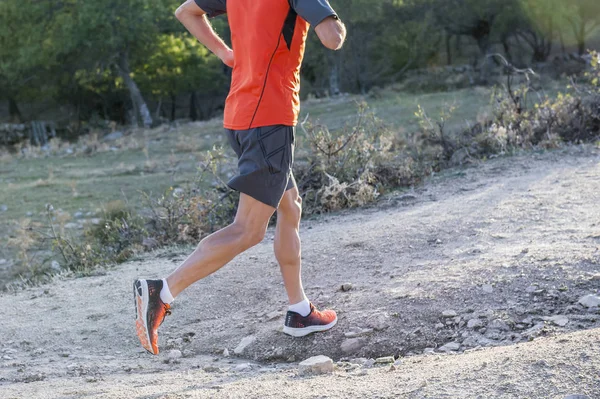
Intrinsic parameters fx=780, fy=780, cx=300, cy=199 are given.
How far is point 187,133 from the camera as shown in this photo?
1922 cm

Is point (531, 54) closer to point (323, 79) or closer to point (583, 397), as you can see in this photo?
point (323, 79)

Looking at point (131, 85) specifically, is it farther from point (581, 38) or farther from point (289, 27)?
point (289, 27)

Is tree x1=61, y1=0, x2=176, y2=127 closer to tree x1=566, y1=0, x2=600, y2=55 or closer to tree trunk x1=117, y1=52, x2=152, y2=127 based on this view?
tree trunk x1=117, y1=52, x2=152, y2=127

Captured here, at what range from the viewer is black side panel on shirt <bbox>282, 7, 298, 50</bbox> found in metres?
3.28

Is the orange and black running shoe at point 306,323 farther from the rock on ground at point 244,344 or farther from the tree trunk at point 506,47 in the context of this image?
the tree trunk at point 506,47

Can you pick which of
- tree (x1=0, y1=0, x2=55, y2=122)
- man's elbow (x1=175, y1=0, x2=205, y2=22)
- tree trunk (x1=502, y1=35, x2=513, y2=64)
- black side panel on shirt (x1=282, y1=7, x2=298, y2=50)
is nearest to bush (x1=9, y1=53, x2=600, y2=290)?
man's elbow (x1=175, y1=0, x2=205, y2=22)

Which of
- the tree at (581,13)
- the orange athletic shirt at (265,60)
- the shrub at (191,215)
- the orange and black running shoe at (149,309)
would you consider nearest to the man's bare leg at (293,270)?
the orange athletic shirt at (265,60)

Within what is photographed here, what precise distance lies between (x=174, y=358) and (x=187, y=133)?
15626 mm

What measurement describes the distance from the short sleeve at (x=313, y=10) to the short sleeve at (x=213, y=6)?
624 millimetres

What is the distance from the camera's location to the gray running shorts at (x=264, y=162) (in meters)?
3.36

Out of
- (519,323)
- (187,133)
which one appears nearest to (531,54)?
(187,133)

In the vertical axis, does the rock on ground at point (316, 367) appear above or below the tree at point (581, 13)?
below

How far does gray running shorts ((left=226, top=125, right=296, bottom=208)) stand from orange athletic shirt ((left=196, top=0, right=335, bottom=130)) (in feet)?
0.13

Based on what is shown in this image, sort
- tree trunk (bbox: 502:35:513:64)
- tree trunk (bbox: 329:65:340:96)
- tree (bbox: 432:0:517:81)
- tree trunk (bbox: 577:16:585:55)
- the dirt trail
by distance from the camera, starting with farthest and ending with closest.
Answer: tree trunk (bbox: 502:35:513:64), tree trunk (bbox: 577:16:585:55), tree trunk (bbox: 329:65:340:96), tree (bbox: 432:0:517:81), the dirt trail
